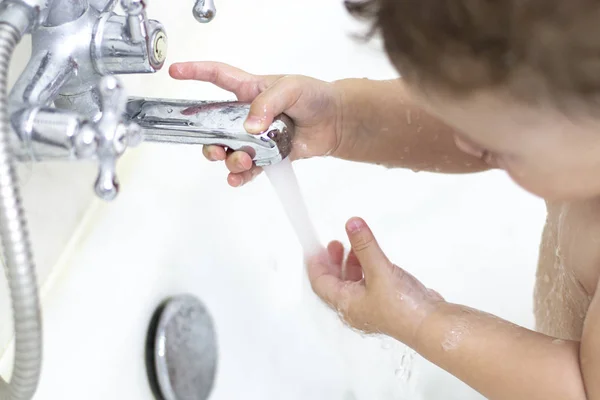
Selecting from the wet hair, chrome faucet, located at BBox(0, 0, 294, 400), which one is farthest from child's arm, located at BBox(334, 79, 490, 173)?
the wet hair

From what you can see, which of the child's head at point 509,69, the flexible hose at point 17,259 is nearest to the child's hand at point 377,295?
the child's head at point 509,69

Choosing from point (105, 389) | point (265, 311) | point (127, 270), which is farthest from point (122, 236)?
point (265, 311)

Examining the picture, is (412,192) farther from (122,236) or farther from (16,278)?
(16,278)

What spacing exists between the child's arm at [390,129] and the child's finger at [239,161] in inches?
6.9

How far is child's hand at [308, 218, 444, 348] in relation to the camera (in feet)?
2.17

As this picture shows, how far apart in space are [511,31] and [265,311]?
56 cm

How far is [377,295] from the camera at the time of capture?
26.7 inches

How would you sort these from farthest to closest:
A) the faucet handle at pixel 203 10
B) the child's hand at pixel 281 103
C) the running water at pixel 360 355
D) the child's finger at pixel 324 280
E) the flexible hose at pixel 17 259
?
the running water at pixel 360 355, the child's finger at pixel 324 280, the child's hand at pixel 281 103, the faucet handle at pixel 203 10, the flexible hose at pixel 17 259

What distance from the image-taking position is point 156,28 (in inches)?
18.7

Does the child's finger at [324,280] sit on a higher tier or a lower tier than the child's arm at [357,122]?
lower

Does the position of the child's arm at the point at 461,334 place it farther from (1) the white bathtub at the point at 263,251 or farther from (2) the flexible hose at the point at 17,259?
(2) the flexible hose at the point at 17,259

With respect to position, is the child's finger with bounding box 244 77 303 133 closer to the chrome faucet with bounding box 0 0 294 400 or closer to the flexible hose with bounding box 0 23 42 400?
the chrome faucet with bounding box 0 0 294 400

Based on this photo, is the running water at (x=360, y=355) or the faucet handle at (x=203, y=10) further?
the running water at (x=360, y=355)

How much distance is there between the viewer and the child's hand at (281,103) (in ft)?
2.05
